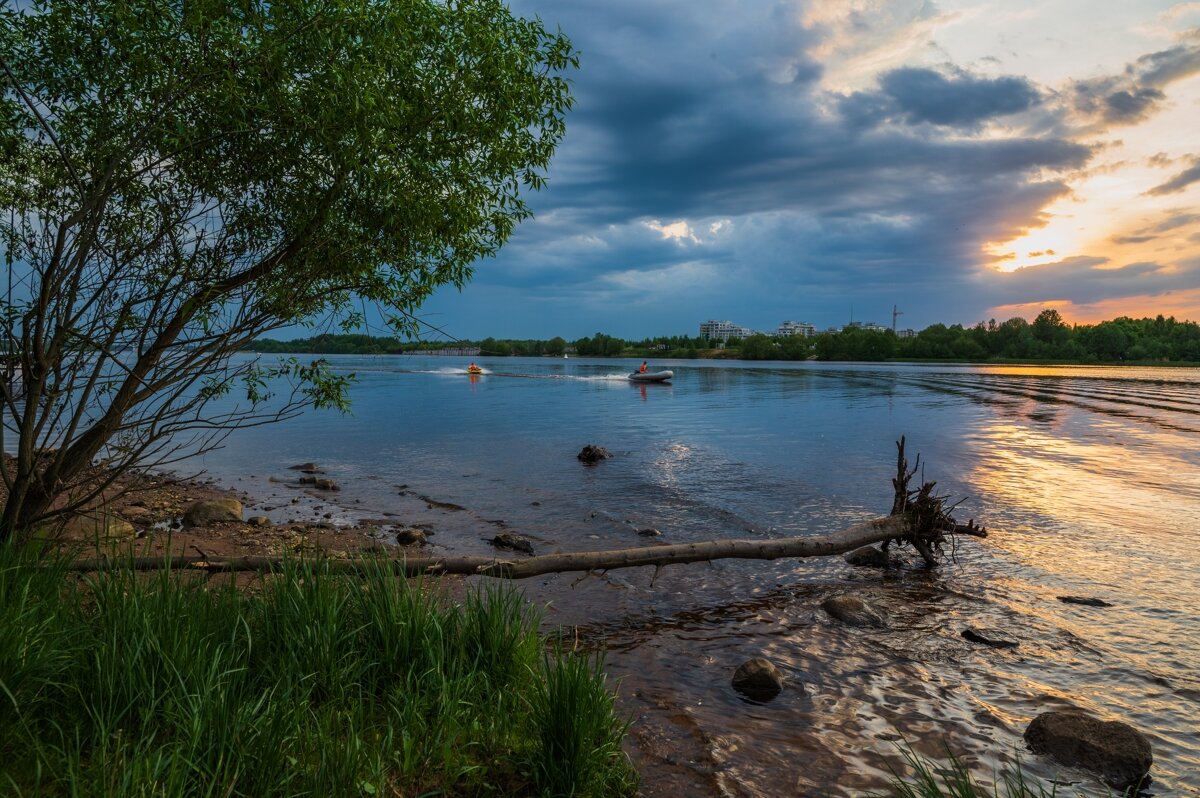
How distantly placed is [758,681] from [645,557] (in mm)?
2886

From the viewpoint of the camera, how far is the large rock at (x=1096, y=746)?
636 centimetres

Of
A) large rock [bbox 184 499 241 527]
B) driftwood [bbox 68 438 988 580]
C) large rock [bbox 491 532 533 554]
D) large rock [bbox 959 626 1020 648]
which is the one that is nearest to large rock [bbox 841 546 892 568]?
driftwood [bbox 68 438 988 580]

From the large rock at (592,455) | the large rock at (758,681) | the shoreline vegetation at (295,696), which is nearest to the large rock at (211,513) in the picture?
the shoreline vegetation at (295,696)

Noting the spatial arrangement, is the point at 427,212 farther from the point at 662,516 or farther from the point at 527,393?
the point at 527,393

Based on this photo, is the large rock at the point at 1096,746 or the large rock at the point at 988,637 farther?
the large rock at the point at 988,637

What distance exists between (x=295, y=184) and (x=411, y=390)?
75884 mm

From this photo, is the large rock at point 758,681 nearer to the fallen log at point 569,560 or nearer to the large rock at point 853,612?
the fallen log at point 569,560

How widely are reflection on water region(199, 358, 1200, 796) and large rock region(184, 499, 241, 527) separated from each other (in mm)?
3406

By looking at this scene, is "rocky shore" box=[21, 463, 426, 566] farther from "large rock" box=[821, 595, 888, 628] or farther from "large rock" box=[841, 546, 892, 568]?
"large rock" box=[841, 546, 892, 568]

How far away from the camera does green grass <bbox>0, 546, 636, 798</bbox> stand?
13.4 feet

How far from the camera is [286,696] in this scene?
4695 millimetres

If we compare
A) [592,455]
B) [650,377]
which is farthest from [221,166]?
[650,377]

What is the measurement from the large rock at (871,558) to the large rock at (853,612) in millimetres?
2950

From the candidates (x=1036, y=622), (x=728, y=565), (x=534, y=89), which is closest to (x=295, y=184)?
(x=534, y=89)
